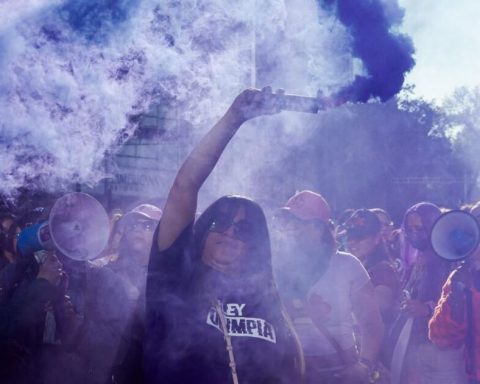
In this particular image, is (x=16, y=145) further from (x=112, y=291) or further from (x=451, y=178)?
(x=451, y=178)

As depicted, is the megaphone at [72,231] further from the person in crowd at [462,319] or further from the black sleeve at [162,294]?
the person in crowd at [462,319]

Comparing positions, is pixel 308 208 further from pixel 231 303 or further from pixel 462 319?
pixel 231 303

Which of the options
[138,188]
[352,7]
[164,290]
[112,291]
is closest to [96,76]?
[112,291]

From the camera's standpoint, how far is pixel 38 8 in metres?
3.76

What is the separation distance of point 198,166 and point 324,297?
6.03 feet

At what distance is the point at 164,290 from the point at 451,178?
23.1m

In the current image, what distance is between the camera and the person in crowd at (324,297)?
11.5 ft

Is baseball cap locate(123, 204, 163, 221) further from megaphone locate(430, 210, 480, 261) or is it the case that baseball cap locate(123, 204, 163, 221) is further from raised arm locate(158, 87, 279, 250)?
megaphone locate(430, 210, 480, 261)

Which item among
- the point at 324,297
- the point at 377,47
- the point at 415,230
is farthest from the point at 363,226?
the point at 377,47

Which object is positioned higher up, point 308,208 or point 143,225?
point 308,208

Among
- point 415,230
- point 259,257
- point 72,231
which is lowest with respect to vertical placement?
point 259,257

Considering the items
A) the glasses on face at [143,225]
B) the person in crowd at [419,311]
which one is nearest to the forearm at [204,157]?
the glasses on face at [143,225]

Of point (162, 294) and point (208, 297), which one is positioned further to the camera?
point (208, 297)

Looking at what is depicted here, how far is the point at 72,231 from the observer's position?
12.5 feet
